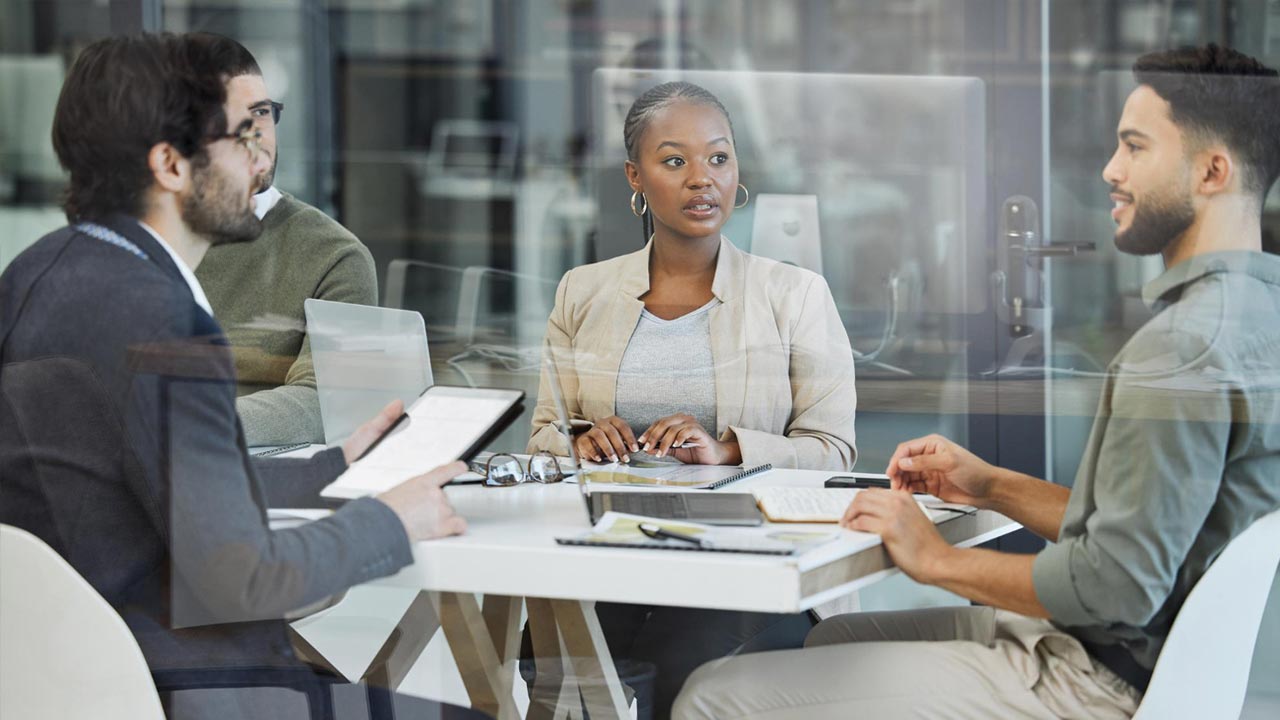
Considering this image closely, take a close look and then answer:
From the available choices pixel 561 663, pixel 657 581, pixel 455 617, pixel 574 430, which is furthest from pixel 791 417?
pixel 657 581

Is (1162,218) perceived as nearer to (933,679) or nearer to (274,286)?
(933,679)

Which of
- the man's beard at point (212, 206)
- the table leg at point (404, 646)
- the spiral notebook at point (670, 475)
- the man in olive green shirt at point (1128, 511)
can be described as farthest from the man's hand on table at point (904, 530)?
the man's beard at point (212, 206)

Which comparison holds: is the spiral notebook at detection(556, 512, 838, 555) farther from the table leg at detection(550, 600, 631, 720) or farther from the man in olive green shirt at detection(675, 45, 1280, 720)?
the table leg at detection(550, 600, 631, 720)

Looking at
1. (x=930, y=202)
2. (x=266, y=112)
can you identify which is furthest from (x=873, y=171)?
(x=266, y=112)

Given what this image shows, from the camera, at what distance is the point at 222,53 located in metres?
1.92

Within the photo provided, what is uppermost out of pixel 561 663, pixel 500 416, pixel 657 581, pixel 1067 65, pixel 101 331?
pixel 1067 65

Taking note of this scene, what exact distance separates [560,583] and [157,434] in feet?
1.78

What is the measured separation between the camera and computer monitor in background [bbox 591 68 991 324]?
10.1ft

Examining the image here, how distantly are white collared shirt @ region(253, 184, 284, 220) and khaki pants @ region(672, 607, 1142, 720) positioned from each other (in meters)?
0.99

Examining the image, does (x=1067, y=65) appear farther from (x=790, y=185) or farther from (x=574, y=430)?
(x=574, y=430)

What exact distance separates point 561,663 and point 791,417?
68 centimetres

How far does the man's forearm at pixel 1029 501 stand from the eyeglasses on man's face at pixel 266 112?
4.06 feet

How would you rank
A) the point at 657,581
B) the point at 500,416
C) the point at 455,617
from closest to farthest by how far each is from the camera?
the point at 657,581, the point at 500,416, the point at 455,617

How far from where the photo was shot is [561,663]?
2.09 m
